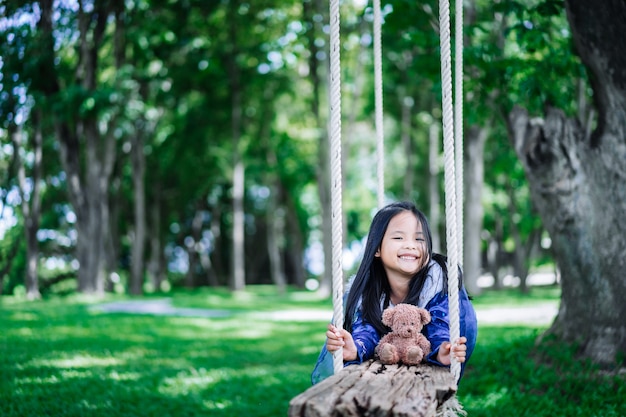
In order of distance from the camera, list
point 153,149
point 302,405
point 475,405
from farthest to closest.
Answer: point 153,149 < point 475,405 < point 302,405

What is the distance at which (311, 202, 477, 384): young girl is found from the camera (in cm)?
236

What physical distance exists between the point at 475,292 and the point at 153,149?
11243 millimetres

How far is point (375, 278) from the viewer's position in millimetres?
2592

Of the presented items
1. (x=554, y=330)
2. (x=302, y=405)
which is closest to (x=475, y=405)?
(x=554, y=330)

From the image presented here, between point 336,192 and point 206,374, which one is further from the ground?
point 336,192

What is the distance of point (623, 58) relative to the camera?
401cm

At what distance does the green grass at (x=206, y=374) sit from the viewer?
3.93 metres

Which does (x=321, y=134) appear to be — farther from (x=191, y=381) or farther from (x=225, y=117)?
(x=191, y=381)

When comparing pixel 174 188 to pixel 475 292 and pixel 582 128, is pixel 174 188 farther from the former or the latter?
pixel 582 128

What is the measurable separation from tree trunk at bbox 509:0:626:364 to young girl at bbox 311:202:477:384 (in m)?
2.26

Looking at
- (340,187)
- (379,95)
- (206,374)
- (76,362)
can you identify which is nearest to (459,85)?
(379,95)

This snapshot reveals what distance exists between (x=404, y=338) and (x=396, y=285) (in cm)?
33

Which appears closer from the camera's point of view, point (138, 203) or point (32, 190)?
point (32, 190)

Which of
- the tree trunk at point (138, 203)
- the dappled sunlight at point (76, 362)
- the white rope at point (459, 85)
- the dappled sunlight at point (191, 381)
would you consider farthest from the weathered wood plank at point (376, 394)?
the tree trunk at point (138, 203)
